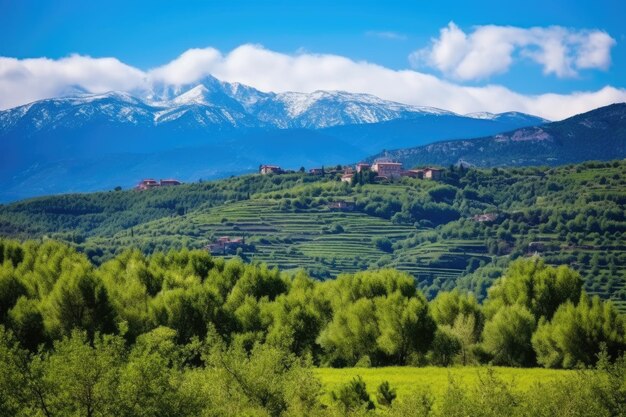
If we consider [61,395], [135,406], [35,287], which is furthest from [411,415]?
[35,287]

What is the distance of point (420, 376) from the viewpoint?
192ft

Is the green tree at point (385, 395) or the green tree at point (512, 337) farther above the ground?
the green tree at point (385, 395)

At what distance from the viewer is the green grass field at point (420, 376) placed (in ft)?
174

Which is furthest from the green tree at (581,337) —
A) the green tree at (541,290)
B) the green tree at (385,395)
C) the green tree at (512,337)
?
the green tree at (385,395)

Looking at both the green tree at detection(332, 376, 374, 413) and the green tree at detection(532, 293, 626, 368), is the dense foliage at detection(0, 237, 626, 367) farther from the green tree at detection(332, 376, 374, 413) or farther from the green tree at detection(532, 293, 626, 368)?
the green tree at detection(332, 376, 374, 413)

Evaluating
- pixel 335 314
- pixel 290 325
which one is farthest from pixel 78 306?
pixel 335 314

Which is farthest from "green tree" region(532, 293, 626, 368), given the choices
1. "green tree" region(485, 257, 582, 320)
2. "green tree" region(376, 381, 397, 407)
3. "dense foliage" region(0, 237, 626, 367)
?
"green tree" region(376, 381, 397, 407)

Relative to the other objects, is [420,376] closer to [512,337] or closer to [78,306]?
[512,337]

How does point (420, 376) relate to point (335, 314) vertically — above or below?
below

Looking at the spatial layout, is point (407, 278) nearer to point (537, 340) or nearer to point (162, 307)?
point (537, 340)

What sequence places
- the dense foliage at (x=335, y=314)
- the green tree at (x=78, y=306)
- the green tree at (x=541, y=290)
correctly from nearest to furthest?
the green tree at (x=78, y=306) < the dense foliage at (x=335, y=314) < the green tree at (x=541, y=290)

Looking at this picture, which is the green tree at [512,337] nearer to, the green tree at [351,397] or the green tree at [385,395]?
the green tree at [385,395]

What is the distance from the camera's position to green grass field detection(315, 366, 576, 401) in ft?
174

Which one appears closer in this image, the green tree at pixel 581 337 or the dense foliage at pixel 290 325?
the dense foliage at pixel 290 325
